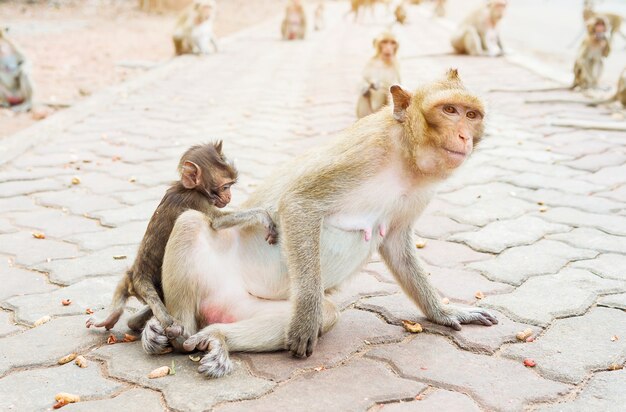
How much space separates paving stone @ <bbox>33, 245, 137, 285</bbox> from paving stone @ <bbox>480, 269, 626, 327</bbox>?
1829 mm

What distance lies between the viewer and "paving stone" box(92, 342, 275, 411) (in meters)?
2.49

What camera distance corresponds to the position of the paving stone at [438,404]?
248cm

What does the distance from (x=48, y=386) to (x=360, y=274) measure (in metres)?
1.71

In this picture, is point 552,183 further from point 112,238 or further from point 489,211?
point 112,238

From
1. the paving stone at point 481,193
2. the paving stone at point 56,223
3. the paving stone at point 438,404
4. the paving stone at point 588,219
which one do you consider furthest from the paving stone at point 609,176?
the paving stone at point 56,223

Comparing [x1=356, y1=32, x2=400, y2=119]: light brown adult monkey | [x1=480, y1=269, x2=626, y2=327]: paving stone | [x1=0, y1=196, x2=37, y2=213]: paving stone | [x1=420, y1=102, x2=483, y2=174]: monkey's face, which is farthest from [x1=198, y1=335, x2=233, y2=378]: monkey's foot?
[x1=356, y1=32, x2=400, y2=119]: light brown adult monkey

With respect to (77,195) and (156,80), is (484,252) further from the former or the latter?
(156,80)

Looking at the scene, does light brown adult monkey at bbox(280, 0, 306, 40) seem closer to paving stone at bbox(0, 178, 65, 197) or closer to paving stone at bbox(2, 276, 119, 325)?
paving stone at bbox(0, 178, 65, 197)

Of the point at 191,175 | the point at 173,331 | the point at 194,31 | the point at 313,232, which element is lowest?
the point at 194,31

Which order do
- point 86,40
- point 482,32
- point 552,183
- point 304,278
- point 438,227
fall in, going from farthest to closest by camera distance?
point 86,40 < point 482,32 < point 552,183 < point 438,227 < point 304,278

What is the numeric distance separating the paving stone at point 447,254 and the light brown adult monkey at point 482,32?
987 centimetres

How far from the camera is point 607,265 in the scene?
3869mm

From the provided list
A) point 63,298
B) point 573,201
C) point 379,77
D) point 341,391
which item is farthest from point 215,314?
point 379,77

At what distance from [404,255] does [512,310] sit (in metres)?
0.57
